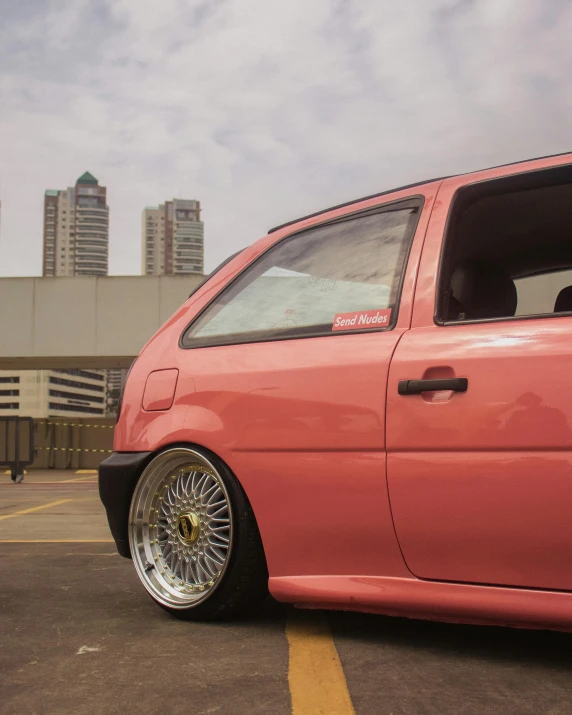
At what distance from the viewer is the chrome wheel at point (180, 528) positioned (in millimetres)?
3277

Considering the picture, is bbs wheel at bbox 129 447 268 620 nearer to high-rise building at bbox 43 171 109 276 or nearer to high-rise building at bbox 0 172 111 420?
high-rise building at bbox 0 172 111 420

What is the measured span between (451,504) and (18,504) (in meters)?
9.31

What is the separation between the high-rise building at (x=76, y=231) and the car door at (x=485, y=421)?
18250cm

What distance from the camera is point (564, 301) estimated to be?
111 inches

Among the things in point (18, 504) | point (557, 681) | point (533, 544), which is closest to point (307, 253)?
point (533, 544)

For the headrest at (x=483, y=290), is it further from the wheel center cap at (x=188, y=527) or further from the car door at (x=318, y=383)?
the wheel center cap at (x=188, y=527)

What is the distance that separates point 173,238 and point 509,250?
173500 millimetres

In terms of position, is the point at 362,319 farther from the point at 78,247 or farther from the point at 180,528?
the point at 78,247

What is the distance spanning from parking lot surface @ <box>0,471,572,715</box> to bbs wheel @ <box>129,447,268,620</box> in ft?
0.34

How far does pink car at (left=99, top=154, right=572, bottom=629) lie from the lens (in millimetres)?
2549

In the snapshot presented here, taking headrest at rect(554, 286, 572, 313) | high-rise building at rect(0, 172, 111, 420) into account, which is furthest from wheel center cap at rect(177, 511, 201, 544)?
high-rise building at rect(0, 172, 111, 420)

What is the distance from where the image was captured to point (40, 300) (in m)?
21.9

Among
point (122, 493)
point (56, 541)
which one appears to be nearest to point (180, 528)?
point (122, 493)

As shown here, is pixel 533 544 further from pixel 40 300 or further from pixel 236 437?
pixel 40 300
